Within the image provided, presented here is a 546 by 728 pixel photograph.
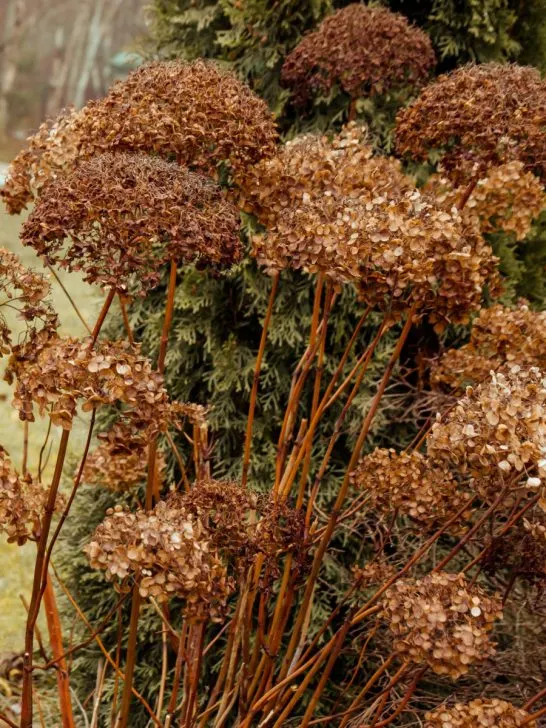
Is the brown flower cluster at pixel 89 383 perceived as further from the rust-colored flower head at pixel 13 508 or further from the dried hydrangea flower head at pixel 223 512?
the dried hydrangea flower head at pixel 223 512

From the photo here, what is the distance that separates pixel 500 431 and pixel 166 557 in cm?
67

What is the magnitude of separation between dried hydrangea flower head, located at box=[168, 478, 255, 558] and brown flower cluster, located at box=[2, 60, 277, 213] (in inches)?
30.1

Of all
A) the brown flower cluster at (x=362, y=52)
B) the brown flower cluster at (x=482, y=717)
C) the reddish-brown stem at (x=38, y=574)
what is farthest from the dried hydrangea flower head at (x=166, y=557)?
the brown flower cluster at (x=362, y=52)

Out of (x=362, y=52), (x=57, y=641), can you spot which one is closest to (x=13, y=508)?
(x=57, y=641)

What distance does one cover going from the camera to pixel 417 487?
6.83ft

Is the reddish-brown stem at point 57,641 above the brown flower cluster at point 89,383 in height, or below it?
below

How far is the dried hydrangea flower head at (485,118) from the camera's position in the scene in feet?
7.11

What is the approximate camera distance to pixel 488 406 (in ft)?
5.64

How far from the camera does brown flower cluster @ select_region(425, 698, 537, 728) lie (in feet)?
5.79

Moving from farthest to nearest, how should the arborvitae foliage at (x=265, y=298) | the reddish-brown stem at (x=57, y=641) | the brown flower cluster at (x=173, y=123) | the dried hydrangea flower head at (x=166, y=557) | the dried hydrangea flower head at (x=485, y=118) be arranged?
the arborvitae foliage at (x=265, y=298) < the reddish-brown stem at (x=57, y=641) < the dried hydrangea flower head at (x=485, y=118) < the brown flower cluster at (x=173, y=123) < the dried hydrangea flower head at (x=166, y=557)

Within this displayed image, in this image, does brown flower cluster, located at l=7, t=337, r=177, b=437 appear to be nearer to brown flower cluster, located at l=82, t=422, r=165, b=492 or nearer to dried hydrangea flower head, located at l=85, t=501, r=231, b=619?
dried hydrangea flower head, located at l=85, t=501, r=231, b=619

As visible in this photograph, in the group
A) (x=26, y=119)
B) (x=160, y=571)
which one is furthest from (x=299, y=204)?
(x=26, y=119)

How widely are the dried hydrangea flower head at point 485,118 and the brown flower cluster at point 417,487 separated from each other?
2.45 ft

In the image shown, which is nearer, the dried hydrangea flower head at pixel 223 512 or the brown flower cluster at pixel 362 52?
the dried hydrangea flower head at pixel 223 512
